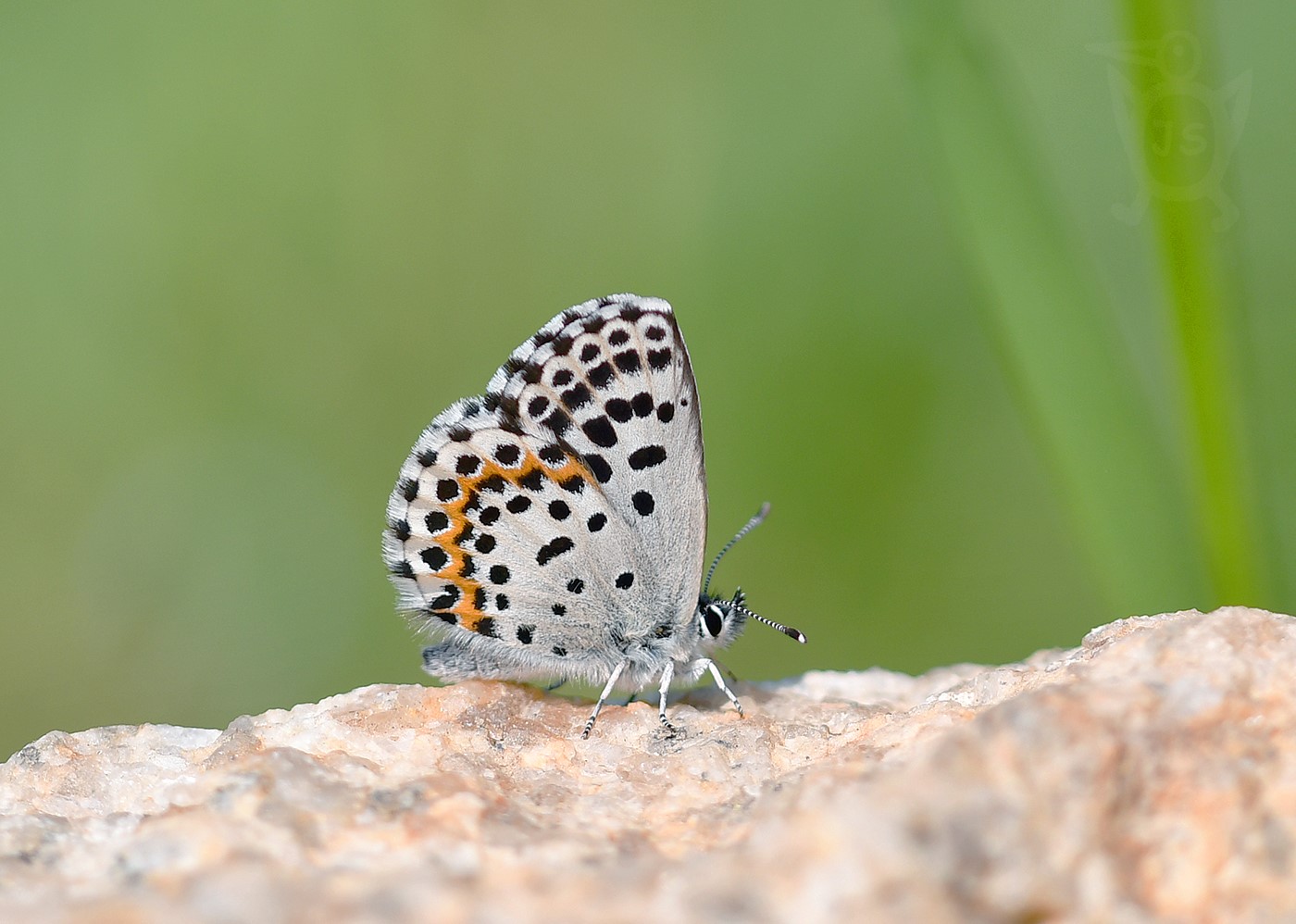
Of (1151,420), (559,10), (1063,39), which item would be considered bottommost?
(1151,420)

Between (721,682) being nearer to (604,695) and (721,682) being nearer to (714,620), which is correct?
(604,695)

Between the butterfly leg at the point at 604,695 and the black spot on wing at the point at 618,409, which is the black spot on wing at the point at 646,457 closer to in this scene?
the black spot on wing at the point at 618,409

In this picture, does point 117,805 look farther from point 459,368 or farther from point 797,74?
point 797,74

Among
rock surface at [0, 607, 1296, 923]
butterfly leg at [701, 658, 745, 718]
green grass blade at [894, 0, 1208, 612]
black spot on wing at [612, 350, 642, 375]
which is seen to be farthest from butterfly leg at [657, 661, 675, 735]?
green grass blade at [894, 0, 1208, 612]

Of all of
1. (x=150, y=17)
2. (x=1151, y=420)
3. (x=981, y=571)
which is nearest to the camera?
(x=1151, y=420)

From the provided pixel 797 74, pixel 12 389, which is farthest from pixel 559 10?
pixel 12 389

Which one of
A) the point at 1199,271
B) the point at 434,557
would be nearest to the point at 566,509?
the point at 434,557

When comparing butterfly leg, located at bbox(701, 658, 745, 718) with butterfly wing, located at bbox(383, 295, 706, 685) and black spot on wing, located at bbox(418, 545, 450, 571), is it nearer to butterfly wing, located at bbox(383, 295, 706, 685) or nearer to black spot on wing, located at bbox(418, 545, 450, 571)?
butterfly wing, located at bbox(383, 295, 706, 685)
